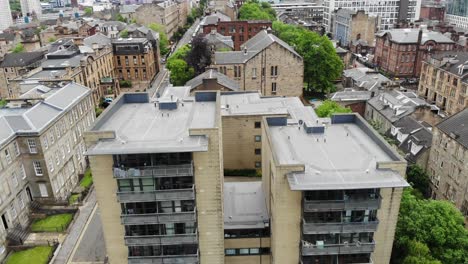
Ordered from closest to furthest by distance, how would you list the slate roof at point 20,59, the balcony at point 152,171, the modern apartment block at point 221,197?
the modern apartment block at point 221,197 → the balcony at point 152,171 → the slate roof at point 20,59

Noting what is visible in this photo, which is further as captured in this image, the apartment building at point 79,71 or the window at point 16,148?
the apartment building at point 79,71

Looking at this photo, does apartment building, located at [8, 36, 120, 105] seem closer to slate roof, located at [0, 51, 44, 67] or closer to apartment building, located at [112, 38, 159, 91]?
apartment building, located at [112, 38, 159, 91]

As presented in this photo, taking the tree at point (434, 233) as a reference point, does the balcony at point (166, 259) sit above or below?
above

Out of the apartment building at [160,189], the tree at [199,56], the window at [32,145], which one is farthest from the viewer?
the tree at [199,56]

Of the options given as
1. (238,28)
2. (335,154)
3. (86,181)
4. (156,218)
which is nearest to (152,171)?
(156,218)

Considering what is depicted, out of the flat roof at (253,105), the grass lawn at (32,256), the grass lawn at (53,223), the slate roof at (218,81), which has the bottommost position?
the grass lawn at (32,256)

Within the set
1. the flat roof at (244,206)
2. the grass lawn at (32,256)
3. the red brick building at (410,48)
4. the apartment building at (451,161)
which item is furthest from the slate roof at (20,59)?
the red brick building at (410,48)

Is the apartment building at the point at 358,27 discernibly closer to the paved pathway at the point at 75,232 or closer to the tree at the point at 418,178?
the tree at the point at 418,178
